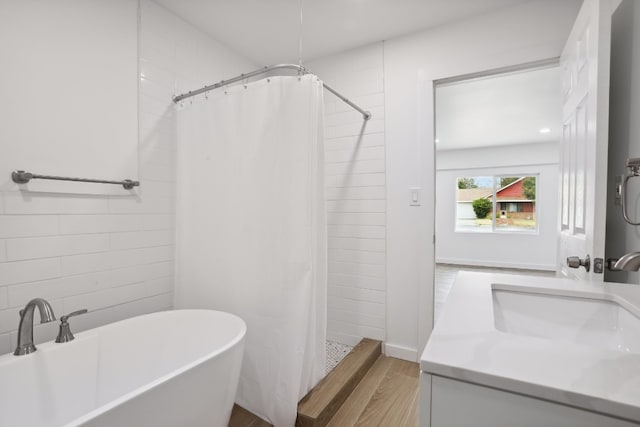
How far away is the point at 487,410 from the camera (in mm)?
556

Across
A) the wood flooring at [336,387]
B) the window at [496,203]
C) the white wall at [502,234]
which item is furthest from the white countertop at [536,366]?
the window at [496,203]

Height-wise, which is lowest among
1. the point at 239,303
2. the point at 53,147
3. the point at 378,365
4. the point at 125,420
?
the point at 378,365

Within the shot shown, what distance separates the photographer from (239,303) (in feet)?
5.69

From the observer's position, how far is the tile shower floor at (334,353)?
2111mm

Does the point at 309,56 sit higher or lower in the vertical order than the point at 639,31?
higher

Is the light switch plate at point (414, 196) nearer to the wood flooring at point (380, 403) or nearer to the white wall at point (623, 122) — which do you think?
the white wall at point (623, 122)

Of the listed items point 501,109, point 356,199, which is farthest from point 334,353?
point 501,109

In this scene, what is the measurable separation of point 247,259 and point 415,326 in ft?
4.44

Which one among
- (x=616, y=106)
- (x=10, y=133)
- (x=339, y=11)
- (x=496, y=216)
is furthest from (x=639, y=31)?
(x=496, y=216)

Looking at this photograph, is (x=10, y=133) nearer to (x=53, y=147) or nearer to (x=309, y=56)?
(x=53, y=147)

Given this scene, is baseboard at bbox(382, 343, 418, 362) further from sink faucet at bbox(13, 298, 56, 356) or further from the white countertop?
sink faucet at bbox(13, 298, 56, 356)

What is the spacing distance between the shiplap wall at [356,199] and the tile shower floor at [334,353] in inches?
2.0

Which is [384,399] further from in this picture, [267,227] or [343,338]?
[267,227]

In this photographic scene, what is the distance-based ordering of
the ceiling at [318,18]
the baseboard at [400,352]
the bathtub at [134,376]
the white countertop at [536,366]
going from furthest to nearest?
the baseboard at [400,352], the ceiling at [318,18], the bathtub at [134,376], the white countertop at [536,366]
